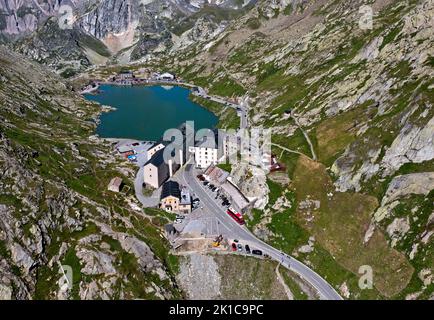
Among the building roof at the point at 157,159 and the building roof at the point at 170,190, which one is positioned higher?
the building roof at the point at 157,159

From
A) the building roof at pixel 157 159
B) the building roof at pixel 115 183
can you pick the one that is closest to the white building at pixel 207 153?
the building roof at pixel 157 159

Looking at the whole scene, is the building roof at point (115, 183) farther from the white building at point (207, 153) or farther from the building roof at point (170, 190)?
the white building at point (207, 153)

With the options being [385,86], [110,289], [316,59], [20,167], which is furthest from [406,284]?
[316,59]

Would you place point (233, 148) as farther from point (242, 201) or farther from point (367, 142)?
point (367, 142)

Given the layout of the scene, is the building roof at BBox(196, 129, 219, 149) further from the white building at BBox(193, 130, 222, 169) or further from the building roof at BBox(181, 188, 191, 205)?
the building roof at BBox(181, 188, 191, 205)

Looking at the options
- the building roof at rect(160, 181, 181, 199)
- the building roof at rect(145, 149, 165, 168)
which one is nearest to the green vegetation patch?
the building roof at rect(160, 181, 181, 199)

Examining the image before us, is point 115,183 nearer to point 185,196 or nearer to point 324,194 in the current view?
point 185,196
